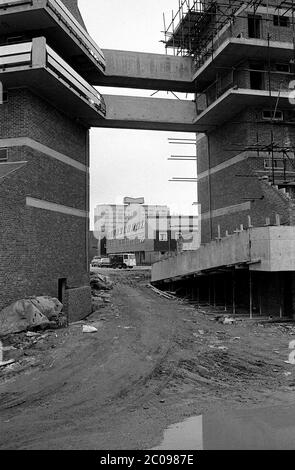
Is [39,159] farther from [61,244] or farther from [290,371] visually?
[290,371]

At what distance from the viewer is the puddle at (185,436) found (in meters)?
6.48

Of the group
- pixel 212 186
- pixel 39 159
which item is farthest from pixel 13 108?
pixel 212 186

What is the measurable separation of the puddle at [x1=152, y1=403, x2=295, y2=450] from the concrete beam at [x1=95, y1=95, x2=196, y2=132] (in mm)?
18137

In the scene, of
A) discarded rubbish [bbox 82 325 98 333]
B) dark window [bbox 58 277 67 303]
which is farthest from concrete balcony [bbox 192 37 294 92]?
discarded rubbish [bbox 82 325 98 333]

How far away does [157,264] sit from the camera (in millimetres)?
27141

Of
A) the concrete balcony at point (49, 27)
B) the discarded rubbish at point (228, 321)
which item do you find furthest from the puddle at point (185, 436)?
the concrete balcony at point (49, 27)

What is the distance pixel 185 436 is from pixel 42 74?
1348 centimetres

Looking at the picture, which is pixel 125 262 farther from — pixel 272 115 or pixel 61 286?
pixel 61 286

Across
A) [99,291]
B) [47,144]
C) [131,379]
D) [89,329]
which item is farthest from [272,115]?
[131,379]

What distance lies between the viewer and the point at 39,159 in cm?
1734

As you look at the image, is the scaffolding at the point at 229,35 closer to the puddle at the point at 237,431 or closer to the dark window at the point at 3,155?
the dark window at the point at 3,155

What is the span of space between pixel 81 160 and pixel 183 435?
17078mm

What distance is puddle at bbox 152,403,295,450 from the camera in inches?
257

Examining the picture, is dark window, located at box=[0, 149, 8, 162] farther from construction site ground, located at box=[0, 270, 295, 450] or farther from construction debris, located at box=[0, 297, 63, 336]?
construction site ground, located at box=[0, 270, 295, 450]
